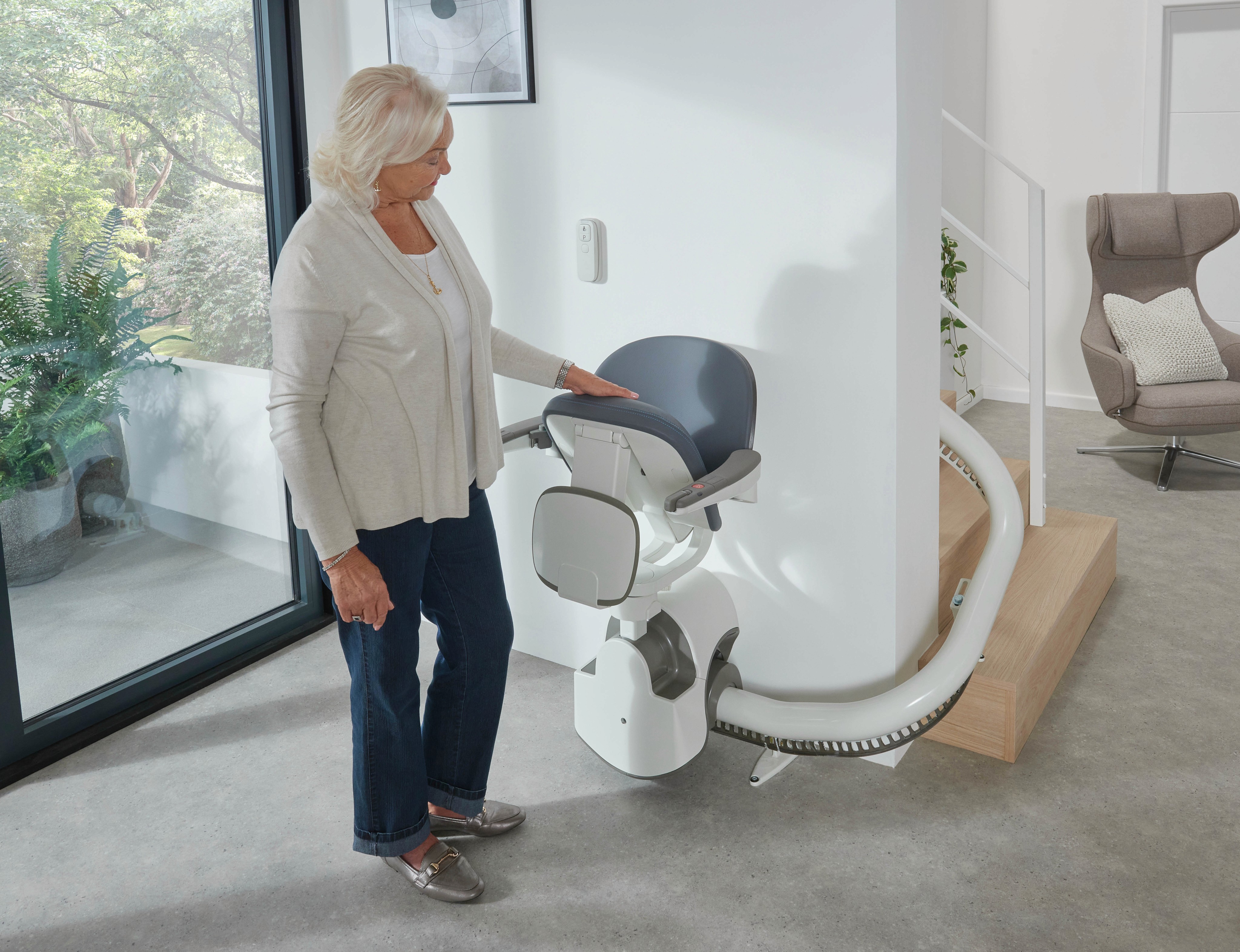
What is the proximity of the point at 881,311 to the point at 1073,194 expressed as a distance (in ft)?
12.3

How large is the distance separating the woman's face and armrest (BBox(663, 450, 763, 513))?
65 centimetres

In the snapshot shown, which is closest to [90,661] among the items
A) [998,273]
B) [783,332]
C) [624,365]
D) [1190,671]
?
[624,365]

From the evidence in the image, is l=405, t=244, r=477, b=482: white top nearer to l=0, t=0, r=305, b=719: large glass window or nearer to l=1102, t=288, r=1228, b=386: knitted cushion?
l=0, t=0, r=305, b=719: large glass window

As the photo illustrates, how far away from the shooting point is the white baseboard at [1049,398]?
5.22m

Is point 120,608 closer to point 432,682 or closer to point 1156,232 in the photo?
point 432,682

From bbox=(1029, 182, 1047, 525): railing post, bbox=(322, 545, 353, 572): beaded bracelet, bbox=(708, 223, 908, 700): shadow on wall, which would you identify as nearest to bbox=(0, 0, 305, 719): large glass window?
bbox=(322, 545, 353, 572): beaded bracelet

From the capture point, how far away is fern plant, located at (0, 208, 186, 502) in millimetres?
2156

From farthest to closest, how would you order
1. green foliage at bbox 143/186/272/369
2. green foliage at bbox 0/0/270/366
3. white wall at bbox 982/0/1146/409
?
white wall at bbox 982/0/1146/409 → green foliage at bbox 143/186/272/369 → green foliage at bbox 0/0/270/366

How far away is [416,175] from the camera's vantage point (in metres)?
1.56

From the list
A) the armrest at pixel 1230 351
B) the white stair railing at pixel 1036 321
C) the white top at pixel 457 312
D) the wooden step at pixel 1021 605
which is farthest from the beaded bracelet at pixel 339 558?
the armrest at pixel 1230 351

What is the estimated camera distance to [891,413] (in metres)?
1.98

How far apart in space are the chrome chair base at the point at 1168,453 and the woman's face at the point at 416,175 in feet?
11.1

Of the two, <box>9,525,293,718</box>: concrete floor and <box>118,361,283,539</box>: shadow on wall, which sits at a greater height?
<box>118,361,283,539</box>: shadow on wall

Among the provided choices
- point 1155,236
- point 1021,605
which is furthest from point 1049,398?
point 1021,605
